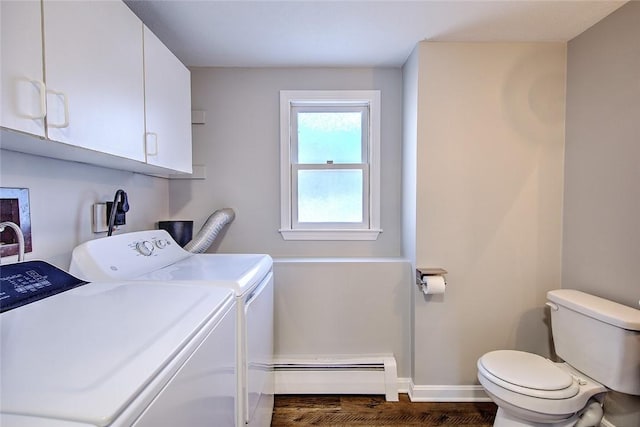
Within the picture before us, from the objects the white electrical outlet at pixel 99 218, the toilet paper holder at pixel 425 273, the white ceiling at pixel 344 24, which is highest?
the white ceiling at pixel 344 24

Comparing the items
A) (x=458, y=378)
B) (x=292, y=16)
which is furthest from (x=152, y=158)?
(x=458, y=378)

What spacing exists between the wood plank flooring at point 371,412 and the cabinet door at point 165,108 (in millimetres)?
1543

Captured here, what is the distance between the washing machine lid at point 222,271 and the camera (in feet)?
3.87

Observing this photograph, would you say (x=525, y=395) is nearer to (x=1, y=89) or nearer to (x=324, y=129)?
(x=324, y=129)

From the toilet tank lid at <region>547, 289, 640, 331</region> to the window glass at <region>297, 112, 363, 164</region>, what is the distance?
143cm

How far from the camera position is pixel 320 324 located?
2152 millimetres

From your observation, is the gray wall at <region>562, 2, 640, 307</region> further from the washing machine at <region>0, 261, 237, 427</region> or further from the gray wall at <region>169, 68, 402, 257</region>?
the washing machine at <region>0, 261, 237, 427</region>

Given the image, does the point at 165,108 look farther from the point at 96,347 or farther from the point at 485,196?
the point at 485,196

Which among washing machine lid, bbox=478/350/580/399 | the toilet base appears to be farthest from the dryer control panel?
the toilet base

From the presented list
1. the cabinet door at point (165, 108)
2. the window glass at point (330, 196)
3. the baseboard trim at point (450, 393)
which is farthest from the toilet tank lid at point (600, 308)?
the cabinet door at point (165, 108)

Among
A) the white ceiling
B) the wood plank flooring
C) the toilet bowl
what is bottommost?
the wood plank flooring

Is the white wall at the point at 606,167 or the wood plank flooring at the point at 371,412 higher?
the white wall at the point at 606,167

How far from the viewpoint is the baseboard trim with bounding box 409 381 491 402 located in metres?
2.00

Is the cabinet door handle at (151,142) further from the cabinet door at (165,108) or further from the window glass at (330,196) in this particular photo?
the window glass at (330,196)
